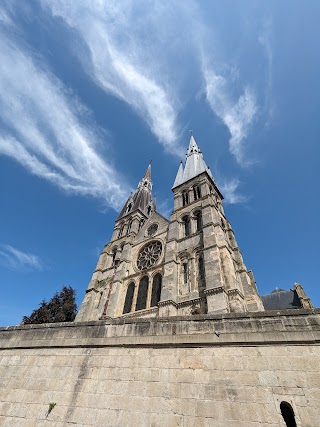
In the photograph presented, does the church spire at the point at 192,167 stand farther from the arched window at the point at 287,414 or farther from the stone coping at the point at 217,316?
the arched window at the point at 287,414

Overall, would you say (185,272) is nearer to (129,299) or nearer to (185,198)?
(129,299)

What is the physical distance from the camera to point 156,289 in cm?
1994

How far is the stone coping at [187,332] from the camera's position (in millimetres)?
4363

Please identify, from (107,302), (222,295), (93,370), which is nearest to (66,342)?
(93,370)

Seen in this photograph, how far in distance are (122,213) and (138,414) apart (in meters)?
33.1

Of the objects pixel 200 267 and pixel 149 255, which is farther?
pixel 149 255

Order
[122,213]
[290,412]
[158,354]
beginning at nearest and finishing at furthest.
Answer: [290,412], [158,354], [122,213]

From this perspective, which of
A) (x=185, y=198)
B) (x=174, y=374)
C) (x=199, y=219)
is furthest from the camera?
(x=185, y=198)

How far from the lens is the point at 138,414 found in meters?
4.11

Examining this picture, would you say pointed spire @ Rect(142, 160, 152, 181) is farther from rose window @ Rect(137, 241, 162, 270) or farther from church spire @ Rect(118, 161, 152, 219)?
rose window @ Rect(137, 241, 162, 270)

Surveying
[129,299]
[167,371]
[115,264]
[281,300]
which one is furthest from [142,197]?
[167,371]

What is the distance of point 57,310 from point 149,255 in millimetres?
11624

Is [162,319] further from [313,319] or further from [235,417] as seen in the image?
[313,319]

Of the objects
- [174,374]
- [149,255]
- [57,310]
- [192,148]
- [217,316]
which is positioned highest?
[192,148]
